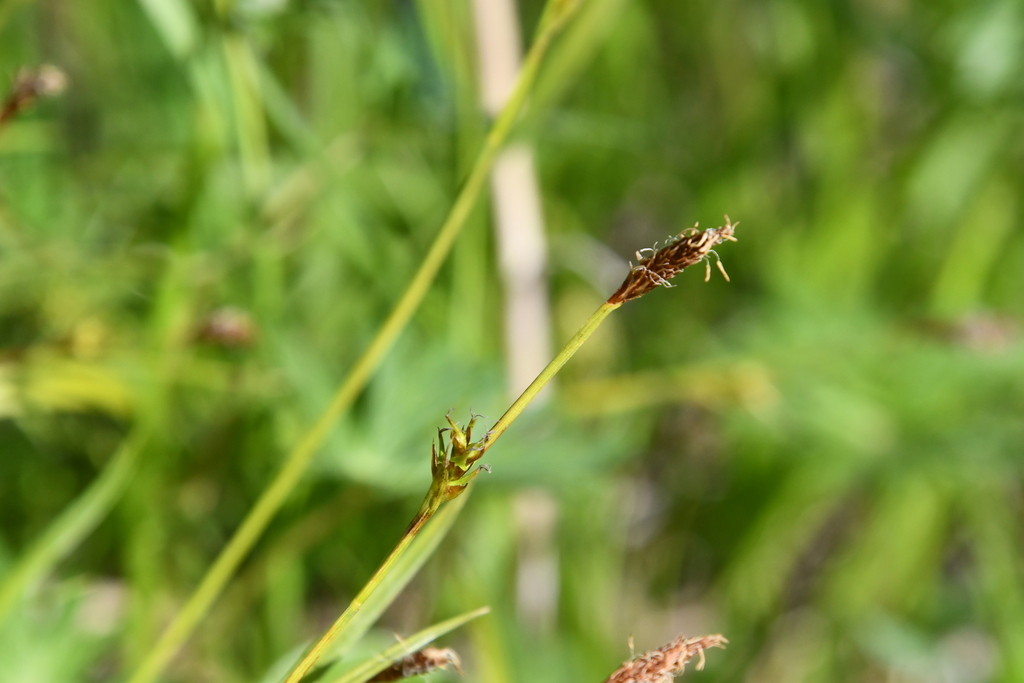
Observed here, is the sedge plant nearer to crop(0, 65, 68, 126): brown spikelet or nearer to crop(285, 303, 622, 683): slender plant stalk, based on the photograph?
crop(285, 303, 622, 683): slender plant stalk

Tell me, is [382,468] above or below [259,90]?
below

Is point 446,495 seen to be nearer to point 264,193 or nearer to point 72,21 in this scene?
point 264,193

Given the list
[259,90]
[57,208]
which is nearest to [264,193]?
[259,90]

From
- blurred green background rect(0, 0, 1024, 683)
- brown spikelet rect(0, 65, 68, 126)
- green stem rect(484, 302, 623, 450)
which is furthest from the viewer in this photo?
blurred green background rect(0, 0, 1024, 683)

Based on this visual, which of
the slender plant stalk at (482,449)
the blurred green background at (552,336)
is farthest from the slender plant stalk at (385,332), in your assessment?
the slender plant stalk at (482,449)

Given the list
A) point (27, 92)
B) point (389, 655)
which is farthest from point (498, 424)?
point (27, 92)

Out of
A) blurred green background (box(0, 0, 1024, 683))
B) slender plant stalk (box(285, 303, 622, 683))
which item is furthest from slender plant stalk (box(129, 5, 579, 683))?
slender plant stalk (box(285, 303, 622, 683))
